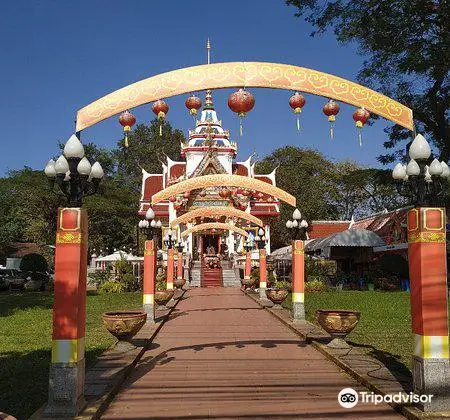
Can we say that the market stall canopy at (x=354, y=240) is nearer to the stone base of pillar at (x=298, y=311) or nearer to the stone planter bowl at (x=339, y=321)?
the stone base of pillar at (x=298, y=311)

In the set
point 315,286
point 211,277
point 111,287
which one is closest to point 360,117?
point 315,286

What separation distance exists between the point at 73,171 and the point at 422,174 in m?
4.13

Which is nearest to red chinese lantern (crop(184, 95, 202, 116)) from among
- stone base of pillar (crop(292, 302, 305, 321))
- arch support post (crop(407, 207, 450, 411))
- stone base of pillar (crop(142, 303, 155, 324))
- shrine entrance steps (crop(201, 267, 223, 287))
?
arch support post (crop(407, 207, 450, 411))

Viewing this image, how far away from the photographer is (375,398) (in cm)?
608

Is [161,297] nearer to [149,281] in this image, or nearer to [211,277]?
[149,281]

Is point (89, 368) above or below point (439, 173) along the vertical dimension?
below

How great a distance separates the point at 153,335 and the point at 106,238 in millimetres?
35044

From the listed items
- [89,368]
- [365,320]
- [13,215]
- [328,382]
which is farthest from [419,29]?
[13,215]

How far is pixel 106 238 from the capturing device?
44.8 metres

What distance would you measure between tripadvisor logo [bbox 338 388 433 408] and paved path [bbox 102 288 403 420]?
0.34 feet

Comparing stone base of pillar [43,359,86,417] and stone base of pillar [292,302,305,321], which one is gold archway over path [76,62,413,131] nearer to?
stone base of pillar [43,359,86,417]

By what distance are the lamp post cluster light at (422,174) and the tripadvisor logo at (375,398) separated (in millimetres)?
2230

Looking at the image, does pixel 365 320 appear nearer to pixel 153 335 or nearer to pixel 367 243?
pixel 153 335

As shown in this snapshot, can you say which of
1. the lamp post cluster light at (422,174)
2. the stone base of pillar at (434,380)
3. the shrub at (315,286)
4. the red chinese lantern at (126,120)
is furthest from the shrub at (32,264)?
the stone base of pillar at (434,380)
